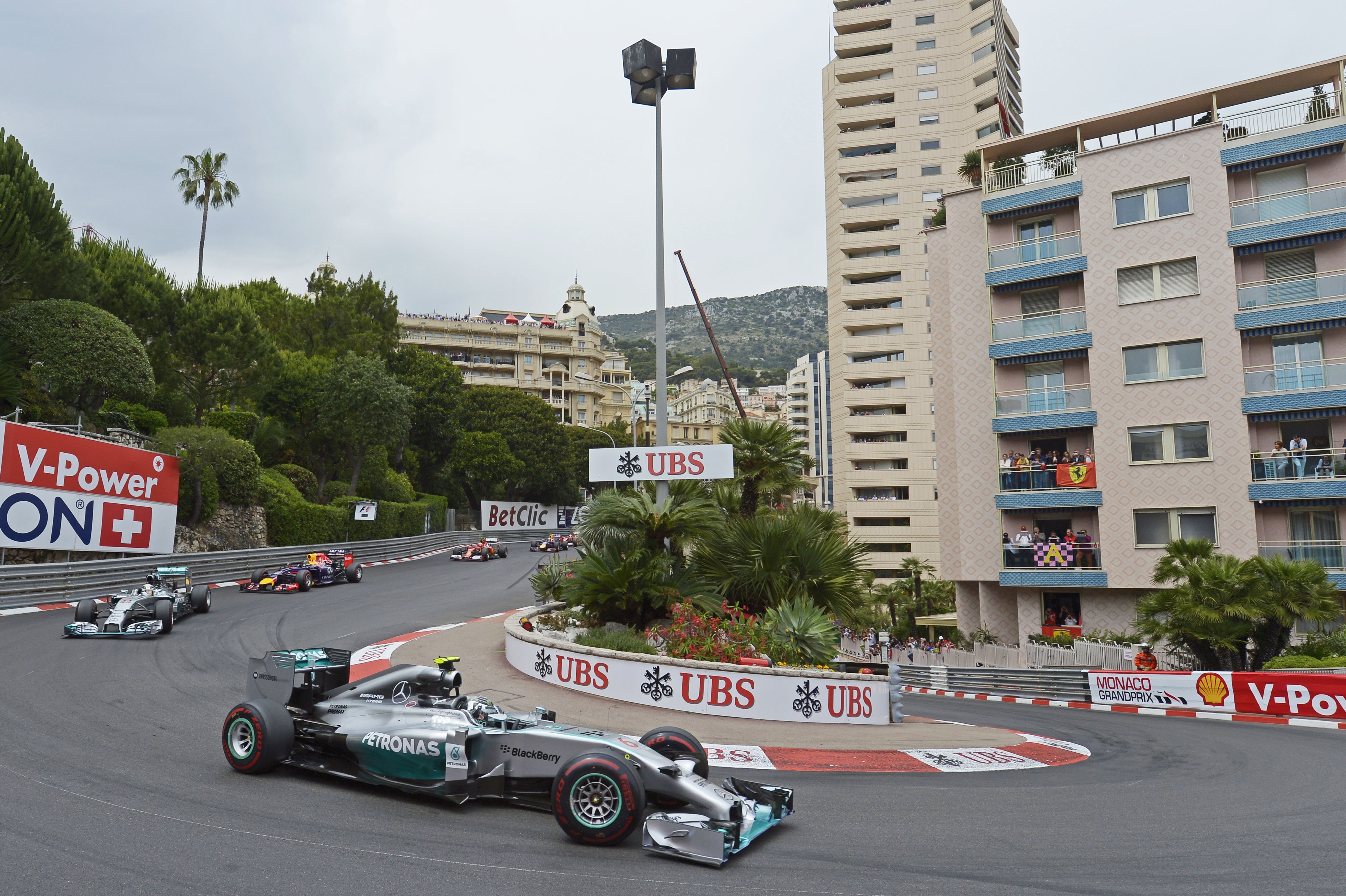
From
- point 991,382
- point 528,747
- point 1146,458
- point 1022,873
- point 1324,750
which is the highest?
point 991,382

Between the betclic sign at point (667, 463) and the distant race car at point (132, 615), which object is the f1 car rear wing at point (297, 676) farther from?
the distant race car at point (132, 615)

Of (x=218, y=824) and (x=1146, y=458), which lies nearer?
(x=218, y=824)

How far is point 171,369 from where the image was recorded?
38.4 metres

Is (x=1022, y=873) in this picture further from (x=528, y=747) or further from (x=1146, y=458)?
(x=1146, y=458)

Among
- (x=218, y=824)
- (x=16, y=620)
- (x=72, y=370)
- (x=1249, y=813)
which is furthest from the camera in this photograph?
(x=72, y=370)

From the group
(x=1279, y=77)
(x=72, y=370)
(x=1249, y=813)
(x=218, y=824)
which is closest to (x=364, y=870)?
(x=218, y=824)

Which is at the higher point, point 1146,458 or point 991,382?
point 991,382

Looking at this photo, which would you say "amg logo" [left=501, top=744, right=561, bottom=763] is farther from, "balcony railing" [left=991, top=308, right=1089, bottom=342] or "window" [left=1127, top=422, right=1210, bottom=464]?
"balcony railing" [left=991, top=308, right=1089, bottom=342]

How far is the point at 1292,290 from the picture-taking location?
82.1 feet

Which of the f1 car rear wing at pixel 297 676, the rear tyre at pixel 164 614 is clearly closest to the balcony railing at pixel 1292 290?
the f1 car rear wing at pixel 297 676

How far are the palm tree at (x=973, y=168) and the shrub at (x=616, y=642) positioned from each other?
25.2 m

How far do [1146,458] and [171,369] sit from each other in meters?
42.3

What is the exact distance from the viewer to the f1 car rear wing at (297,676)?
8.40 meters

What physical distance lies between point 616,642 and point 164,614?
1089cm
